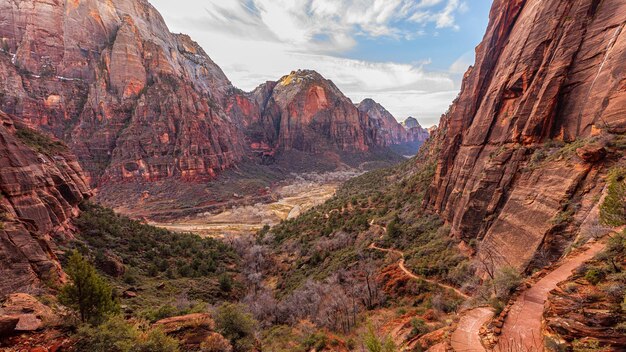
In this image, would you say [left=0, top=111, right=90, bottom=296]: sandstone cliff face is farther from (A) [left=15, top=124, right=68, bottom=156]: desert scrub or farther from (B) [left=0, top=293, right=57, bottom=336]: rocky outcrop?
(B) [left=0, top=293, right=57, bottom=336]: rocky outcrop

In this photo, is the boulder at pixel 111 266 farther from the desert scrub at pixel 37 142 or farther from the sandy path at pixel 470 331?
the sandy path at pixel 470 331

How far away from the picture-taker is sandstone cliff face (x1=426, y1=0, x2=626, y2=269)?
16.0 m

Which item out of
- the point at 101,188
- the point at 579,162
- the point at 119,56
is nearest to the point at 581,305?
the point at 579,162

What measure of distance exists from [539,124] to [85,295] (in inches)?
1133

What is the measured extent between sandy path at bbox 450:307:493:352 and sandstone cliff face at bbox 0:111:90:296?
2159cm

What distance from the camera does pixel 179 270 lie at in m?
33.8

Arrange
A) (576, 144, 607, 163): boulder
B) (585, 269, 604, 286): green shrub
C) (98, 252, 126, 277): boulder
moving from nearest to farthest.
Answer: (585, 269, 604, 286): green shrub < (576, 144, 607, 163): boulder < (98, 252, 126, 277): boulder

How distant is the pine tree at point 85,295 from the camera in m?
11.4

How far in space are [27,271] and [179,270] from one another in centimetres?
1843

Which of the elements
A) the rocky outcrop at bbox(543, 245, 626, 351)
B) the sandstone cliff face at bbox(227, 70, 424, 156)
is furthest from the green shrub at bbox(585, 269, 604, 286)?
the sandstone cliff face at bbox(227, 70, 424, 156)

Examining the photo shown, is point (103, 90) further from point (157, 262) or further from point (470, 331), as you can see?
point (470, 331)

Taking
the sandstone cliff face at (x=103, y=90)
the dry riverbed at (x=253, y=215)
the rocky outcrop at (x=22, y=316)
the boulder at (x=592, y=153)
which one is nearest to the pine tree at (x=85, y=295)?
the rocky outcrop at (x=22, y=316)

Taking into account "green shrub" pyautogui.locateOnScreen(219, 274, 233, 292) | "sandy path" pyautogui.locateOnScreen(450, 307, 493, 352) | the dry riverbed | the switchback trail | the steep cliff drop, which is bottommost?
the dry riverbed

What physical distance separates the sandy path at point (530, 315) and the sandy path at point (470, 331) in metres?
0.82
